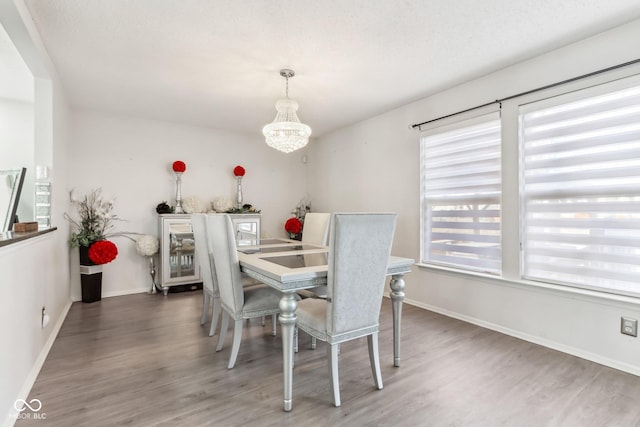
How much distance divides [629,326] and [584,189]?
0.98 meters

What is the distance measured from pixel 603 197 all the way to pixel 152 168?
16.2 ft

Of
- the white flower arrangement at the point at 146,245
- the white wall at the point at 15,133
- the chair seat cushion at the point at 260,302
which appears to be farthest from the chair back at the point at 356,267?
the white wall at the point at 15,133

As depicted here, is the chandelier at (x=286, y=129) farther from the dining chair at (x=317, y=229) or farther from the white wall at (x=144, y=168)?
the white wall at (x=144, y=168)

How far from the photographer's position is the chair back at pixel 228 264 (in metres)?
2.11

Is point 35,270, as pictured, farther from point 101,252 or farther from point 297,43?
point 297,43

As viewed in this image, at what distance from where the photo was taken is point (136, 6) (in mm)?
1985

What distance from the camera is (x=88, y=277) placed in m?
3.76

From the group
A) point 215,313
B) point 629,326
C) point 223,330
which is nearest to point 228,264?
point 223,330

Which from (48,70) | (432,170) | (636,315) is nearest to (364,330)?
(636,315)

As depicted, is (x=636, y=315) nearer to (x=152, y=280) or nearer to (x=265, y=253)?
(x=265, y=253)

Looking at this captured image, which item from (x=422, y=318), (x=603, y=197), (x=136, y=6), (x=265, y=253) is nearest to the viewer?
(x=136, y=6)

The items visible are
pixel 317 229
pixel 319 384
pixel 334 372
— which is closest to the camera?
pixel 334 372

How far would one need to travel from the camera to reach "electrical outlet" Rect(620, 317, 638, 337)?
211 centimetres

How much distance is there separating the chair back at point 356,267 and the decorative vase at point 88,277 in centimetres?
345
